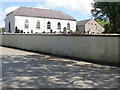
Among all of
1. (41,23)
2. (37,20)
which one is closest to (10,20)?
(37,20)

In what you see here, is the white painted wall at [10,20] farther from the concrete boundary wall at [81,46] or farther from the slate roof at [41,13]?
the concrete boundary wall at [81,46]

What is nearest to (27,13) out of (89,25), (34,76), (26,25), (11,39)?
(26,25)

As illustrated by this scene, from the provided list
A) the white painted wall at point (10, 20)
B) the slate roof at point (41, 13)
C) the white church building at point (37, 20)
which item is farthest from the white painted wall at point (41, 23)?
the white painted wall at point (10, 20)

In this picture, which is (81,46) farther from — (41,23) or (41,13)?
(41,13)

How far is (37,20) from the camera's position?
51.2 metres

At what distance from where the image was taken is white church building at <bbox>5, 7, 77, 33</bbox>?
48375 millimetres

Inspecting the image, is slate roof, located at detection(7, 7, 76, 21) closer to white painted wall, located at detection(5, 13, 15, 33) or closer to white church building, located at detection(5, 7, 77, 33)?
white church building, located at detection(5, 7, 77, 33)

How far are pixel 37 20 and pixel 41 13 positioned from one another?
8.94ft

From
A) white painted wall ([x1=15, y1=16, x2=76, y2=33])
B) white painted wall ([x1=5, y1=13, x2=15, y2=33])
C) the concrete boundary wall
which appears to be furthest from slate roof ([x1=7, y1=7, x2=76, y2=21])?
the concrete boundary wall

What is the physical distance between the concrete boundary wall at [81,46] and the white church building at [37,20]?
102 ft

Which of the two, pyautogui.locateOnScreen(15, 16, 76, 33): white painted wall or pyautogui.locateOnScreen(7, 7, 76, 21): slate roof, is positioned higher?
pyautogui.locateOnScreen(7, 7, 76, 21): slate roof

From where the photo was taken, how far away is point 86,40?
1142 centimetres

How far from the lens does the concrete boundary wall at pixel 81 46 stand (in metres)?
9.91

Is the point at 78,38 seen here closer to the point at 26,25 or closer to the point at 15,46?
the point at 15,46
